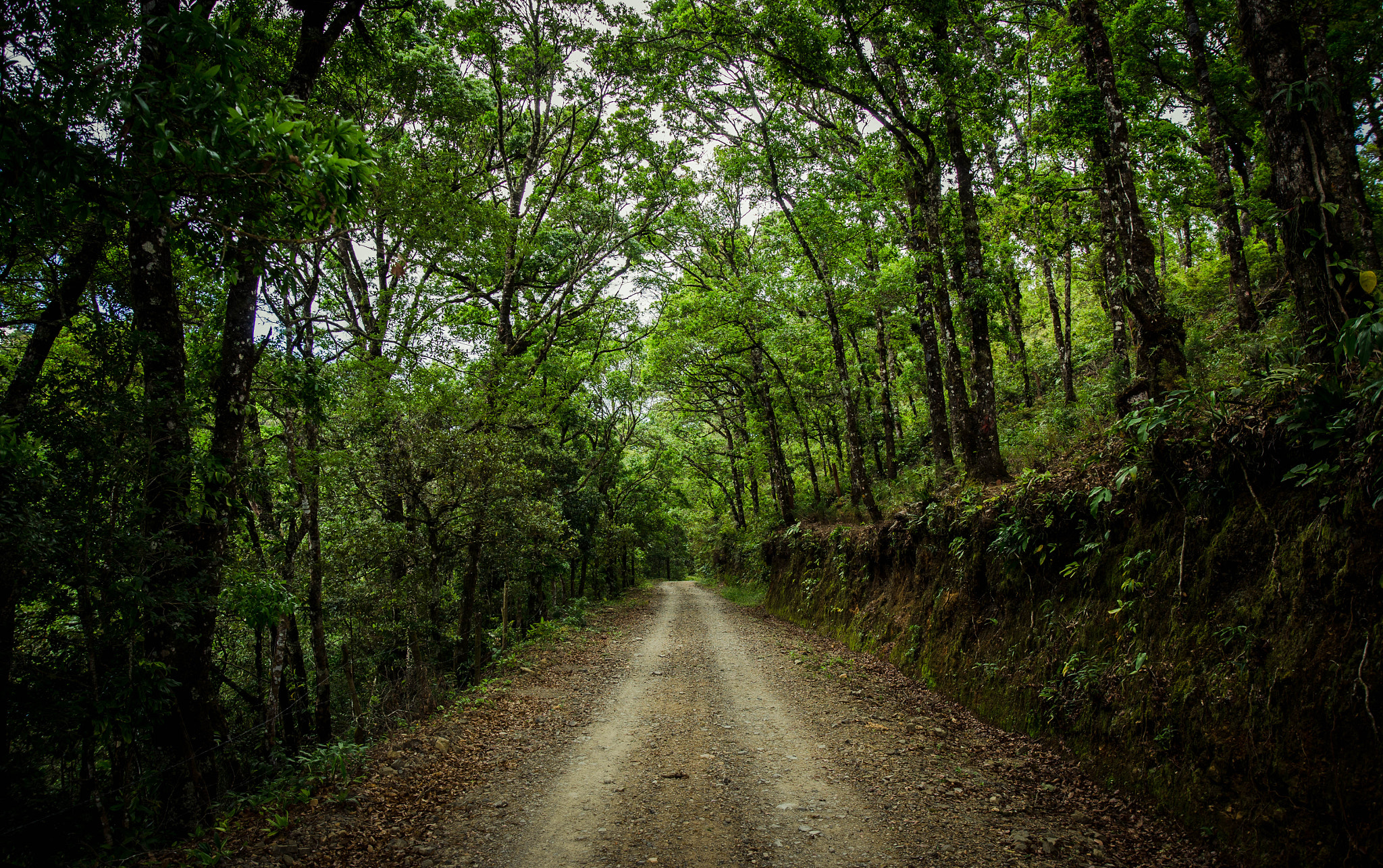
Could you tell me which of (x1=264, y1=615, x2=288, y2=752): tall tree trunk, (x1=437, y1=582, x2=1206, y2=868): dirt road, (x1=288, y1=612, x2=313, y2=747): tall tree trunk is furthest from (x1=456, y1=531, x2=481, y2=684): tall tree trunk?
(x1=437, y1=582, x2=1206, y2=868): dirt road

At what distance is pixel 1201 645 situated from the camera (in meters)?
4.44

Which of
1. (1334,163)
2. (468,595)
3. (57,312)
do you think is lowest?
(468,595)

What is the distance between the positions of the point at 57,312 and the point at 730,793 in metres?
7.94

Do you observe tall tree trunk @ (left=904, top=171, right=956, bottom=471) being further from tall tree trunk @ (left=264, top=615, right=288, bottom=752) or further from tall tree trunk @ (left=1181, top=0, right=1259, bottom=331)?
tall tree trunk @ (left=264, top=615, right=288, bottom=752)

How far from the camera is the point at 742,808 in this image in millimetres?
5043

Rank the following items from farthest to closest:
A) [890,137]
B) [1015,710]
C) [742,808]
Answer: [890,137]
[1015,710]
[742,808]

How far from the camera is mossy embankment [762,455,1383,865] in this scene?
11.2 ft

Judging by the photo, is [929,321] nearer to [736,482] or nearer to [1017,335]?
[1017,335]

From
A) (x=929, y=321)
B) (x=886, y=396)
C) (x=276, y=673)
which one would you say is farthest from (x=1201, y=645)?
(x=886, y=396)

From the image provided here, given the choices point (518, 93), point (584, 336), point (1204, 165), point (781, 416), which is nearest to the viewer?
point (1204, 165)

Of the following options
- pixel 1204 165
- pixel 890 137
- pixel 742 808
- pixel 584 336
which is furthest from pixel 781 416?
pixel 742 808

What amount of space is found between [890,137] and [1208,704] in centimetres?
1092

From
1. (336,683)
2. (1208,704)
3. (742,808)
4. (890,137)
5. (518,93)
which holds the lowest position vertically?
(336,683)

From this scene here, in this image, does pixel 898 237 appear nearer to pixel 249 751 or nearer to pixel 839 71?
pixel 839 71
